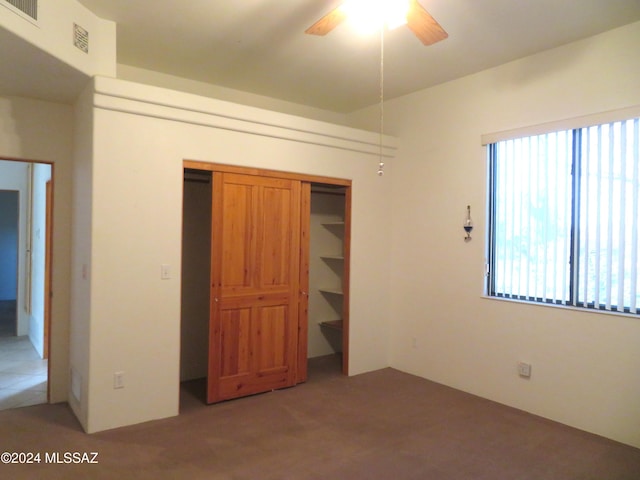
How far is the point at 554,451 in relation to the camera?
2879 millimetres

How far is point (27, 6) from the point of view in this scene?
2.42 metres

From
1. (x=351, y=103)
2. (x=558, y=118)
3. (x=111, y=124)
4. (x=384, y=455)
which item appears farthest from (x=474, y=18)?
(x=384, y=455)

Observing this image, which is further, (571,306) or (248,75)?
(248,75)

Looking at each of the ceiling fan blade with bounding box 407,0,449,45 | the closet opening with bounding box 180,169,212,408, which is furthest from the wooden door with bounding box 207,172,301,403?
the ceiling fan blade with bounding box 407,0,449,45

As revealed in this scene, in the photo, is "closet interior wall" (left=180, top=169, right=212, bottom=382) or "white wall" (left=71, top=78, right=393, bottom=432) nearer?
"white wall" (left=71, top=78, right=393, bottom=432)

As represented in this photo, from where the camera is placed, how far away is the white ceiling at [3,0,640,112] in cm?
289

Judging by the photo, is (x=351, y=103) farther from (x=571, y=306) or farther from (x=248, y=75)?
(x=571, y=306)

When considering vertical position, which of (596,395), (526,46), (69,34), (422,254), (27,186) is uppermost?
(526,46)

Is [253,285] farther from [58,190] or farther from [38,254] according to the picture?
[38,254]

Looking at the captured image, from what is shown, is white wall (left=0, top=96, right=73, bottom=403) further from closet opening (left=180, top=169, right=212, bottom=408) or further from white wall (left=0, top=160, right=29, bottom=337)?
white wall (left=0, top=160, right=29, bottom=337)

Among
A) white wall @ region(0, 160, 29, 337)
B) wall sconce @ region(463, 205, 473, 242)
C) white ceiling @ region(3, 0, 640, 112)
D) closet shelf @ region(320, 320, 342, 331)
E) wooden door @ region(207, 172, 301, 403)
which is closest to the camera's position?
white ceiling @ region(3, 0, 640, 112)

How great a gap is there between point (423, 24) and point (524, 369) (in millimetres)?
2849

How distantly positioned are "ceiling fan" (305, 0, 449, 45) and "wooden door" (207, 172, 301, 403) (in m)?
1.56

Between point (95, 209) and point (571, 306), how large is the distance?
370 centimetres
